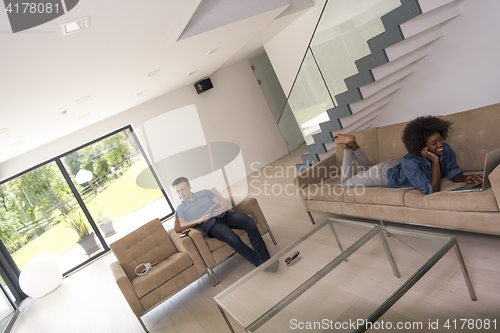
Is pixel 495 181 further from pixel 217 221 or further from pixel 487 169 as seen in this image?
pixel 217 221

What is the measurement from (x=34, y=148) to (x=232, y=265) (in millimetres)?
4515

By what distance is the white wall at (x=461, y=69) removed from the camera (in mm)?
3889

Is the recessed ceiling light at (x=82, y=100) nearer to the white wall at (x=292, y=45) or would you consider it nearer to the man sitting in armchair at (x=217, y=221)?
the man sitting in armchair at (x=217, y=221)

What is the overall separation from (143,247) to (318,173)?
216cm

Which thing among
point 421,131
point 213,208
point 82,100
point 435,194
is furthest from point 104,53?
point 435,194

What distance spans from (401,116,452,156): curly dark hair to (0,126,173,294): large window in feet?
18.6

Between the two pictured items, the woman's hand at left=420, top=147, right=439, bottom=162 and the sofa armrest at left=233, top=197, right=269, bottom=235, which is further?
the sofa armrest at left=233, top=197, right=269, bottom=235

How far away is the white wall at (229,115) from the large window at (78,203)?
32cm

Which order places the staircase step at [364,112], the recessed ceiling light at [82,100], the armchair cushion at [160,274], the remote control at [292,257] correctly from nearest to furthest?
the remote control at [292,257]
the armchair cushion at [160,274]
the recessed ceiling light at [82,100]
the staircase step at [364,112]

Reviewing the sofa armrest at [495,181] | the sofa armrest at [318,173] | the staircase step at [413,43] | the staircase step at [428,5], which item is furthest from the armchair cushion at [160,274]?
the staircase step at [428,5]

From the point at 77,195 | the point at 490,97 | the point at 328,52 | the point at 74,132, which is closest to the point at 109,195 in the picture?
the point at 77,195

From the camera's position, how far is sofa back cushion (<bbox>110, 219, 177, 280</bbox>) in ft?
11.4

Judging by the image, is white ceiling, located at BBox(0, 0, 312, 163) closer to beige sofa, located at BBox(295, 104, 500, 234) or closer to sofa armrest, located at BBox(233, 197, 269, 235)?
sofa armrest, located at BBox(233, 197, 269, 235)

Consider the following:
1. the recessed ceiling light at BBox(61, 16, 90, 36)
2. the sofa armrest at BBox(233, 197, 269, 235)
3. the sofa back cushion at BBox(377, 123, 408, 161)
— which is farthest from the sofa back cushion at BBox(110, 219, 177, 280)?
the sofa back cushion at BBox(377, 123, 408, 161)
